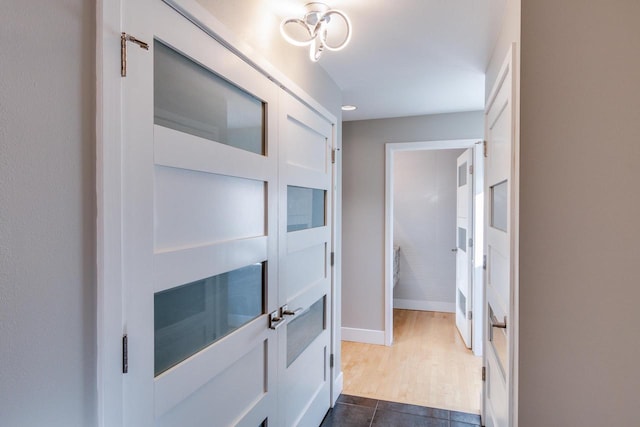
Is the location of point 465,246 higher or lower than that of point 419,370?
higher

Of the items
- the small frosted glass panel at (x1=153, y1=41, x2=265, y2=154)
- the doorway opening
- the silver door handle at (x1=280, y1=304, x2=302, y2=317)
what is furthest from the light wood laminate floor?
the small frosted glass panel at (x1=153, y1=41, x2=265, y2=154)

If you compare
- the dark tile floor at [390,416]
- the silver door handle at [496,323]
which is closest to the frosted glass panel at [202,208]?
the silver door handle at [496,323]

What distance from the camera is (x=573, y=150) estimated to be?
1.31 m

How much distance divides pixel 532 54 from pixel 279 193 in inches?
45.3

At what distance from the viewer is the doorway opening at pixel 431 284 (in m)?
2.99

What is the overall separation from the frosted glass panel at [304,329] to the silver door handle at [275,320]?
0.74ft

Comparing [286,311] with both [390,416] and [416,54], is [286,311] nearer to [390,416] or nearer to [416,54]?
[390,416]

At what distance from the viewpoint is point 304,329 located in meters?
2.18

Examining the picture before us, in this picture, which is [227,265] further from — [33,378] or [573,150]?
[573,150]

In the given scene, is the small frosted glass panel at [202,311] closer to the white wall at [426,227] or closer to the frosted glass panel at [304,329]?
the frosted glass panel at [304,329]

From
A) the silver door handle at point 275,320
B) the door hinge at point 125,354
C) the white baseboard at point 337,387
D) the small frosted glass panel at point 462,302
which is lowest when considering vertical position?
the white baseboard at point 337,387

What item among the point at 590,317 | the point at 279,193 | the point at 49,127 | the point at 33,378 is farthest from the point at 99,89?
the point at 590,317

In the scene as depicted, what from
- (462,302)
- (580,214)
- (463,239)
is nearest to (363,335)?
(462,302)

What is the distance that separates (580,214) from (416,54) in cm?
135
